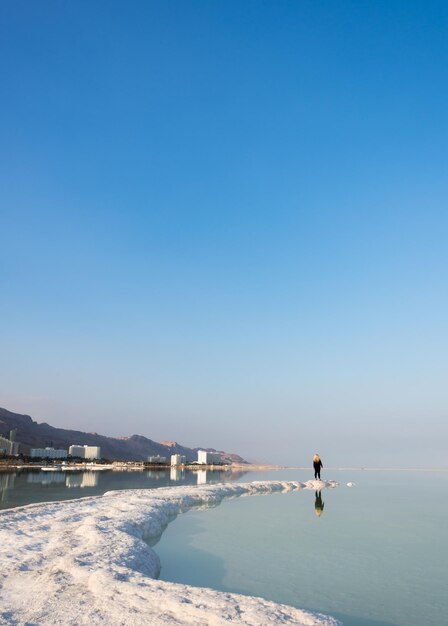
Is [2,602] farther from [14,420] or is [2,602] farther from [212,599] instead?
[14,420]

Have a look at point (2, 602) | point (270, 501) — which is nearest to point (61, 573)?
point (2, 602)

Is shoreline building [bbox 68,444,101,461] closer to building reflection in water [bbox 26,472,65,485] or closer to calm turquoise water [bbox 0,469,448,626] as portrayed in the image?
building reflection in water [bbox 26,472,65,485]

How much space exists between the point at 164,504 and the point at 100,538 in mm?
7525

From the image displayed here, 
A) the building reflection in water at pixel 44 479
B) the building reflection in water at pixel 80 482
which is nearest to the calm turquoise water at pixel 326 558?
the building reflection in water at pixel 80 482

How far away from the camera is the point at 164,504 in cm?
1667

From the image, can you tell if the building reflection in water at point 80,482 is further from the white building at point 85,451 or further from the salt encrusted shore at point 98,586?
the white building at point 85,451

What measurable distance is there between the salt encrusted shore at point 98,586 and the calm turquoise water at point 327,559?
0.98 meters

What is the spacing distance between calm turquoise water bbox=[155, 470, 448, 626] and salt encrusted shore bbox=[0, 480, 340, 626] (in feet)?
3.22

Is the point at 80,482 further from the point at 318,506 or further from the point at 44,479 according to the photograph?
the point at 318,506

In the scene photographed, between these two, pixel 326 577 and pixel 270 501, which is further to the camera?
pixel 270 501

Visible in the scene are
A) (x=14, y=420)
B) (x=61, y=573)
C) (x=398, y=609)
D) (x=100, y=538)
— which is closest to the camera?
(x=398, y=609)

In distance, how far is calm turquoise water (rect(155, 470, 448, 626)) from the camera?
6.72m

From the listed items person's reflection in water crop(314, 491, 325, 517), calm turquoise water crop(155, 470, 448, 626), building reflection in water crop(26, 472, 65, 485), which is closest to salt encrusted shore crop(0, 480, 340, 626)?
calm turquoise water crop(155, 470, 448, 626)

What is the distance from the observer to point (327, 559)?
30.1 ft
